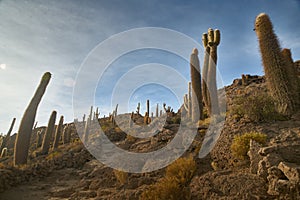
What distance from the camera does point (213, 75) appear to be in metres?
12.4

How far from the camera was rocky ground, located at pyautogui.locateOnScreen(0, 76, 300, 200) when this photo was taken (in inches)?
173

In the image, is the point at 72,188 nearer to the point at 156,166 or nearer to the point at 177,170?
the point at 156,166

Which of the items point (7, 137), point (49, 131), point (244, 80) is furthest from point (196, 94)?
point (7, 137)

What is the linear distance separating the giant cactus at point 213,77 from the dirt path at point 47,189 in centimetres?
806

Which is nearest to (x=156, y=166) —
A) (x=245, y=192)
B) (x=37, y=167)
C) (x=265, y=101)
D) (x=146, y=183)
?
(x=146, y=183)

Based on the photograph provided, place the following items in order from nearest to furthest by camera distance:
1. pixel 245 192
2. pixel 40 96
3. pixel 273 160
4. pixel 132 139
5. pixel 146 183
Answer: pixel 245 192 < pixel 273 160 < pixel 146 183 < pixel 40 96 < pixel 132 139

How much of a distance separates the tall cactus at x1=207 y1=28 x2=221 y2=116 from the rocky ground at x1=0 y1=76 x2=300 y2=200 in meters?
1.79

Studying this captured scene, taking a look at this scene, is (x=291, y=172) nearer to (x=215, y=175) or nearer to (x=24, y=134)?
(x=215, y=175)

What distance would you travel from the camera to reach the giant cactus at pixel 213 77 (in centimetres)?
1198

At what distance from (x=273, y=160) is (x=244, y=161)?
4.30 feet

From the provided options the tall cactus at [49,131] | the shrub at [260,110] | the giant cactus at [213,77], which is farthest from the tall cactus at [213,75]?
the tall cactus at [49,131]

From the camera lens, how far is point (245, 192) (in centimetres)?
438

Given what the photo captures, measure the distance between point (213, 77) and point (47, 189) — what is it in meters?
10.1

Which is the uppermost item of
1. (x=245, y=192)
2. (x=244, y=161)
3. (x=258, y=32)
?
(x=258, y=32)
